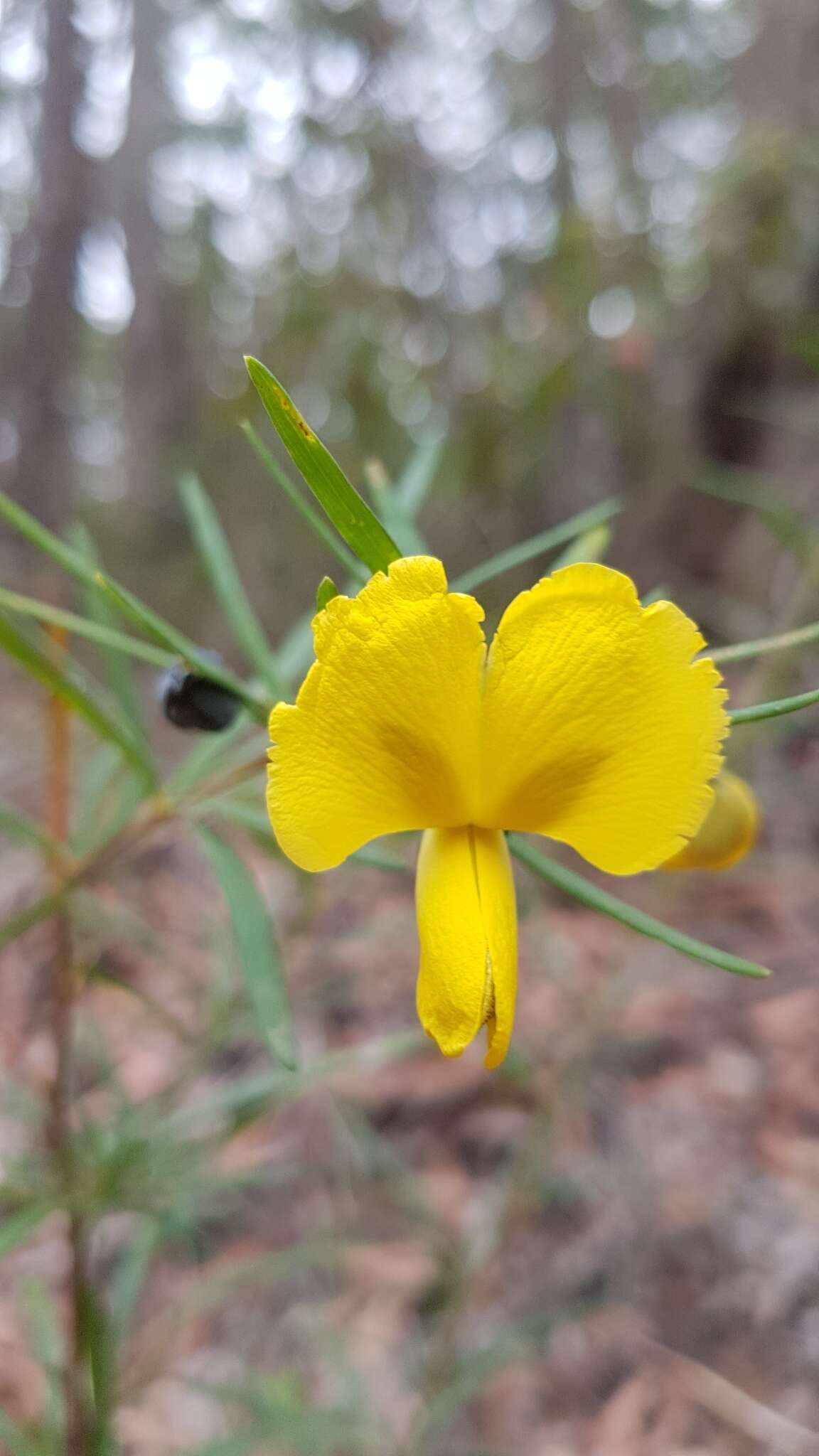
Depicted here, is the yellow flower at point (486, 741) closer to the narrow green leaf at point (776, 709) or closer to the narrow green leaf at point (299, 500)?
the narrow green leaf at point (776, 709)

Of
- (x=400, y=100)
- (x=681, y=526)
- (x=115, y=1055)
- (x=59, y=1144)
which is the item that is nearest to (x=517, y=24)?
(x=400, y=100)

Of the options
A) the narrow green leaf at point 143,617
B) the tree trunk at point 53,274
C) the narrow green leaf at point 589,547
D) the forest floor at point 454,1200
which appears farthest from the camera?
the tree trunk at point 53,274

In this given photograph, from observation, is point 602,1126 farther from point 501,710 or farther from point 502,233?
point 502,233

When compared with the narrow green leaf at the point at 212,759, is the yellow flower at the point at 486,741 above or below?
above

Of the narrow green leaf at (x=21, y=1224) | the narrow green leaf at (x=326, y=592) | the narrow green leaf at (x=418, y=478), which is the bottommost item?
the narrow green leaf at (x=21, y=1224)

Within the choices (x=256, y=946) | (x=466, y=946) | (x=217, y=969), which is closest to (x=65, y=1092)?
(x=256, y=946)

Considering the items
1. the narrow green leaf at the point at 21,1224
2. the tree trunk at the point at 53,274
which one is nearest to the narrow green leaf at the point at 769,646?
the narrow green leaf at the point at 21,1224
